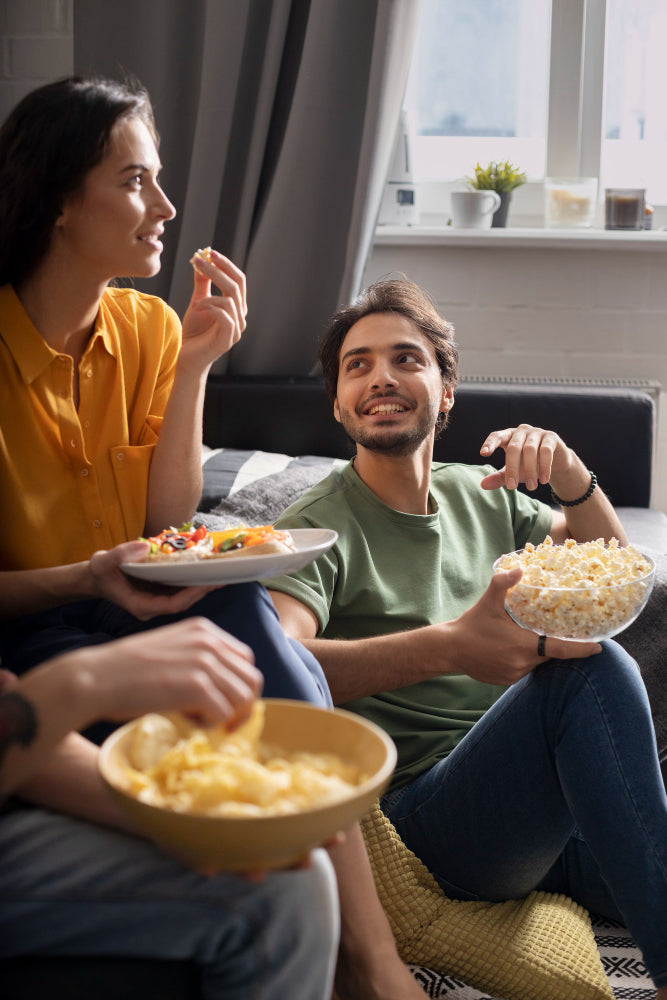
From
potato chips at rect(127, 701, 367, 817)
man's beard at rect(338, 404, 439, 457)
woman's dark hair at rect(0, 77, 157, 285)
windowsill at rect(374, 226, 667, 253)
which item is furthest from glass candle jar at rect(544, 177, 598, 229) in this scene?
potato chips at rect(127, 701, 367, 817)

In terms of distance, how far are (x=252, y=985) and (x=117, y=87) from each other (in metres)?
1.27

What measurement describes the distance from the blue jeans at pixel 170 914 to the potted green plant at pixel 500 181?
7.60 feet

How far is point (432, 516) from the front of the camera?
5.57ft

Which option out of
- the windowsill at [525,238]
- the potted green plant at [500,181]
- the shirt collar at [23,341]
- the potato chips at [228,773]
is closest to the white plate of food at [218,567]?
the potato chips at [228,773]

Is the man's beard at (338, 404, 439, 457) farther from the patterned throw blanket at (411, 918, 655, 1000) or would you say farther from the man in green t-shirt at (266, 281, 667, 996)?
the patterned throw blanket at (411, 918, 655, 1000)

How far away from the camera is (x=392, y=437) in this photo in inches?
65.7

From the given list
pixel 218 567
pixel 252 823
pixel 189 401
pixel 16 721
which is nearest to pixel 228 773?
pixel 252 823

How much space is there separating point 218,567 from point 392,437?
55cm

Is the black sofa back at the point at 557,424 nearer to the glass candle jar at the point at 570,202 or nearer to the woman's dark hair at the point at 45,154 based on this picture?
the glass candle jar at the point at 570,202

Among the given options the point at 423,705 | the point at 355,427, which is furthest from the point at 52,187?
the point at 423,705

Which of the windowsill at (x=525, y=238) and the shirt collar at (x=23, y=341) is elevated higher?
the windowsill at (x=525, y=238)

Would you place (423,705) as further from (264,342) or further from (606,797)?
(264,342)

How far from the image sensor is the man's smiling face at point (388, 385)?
5.54 ft

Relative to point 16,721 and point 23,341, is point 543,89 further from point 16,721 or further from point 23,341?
point 16,721
